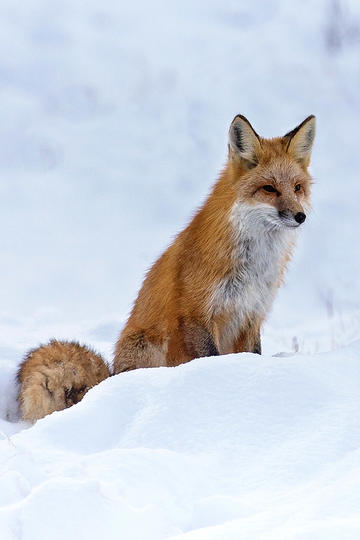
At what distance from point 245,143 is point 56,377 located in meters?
2.34

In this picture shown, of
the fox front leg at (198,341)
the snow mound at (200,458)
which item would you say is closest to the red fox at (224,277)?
the fox front leg at (198,341)

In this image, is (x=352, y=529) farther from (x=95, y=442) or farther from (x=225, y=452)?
(x=95, y=442)

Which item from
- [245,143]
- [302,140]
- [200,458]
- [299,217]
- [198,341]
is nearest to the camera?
[200,458]

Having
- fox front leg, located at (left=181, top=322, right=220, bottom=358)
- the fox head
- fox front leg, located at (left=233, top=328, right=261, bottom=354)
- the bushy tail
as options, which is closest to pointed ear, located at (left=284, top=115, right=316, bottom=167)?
the fox head

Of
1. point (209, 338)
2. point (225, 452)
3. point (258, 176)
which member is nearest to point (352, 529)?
point (225, 452)

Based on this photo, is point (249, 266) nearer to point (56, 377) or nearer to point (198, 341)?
point (198, 341)

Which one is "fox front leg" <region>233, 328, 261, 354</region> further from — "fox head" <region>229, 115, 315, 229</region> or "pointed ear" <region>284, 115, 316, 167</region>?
"pointed ear" <region>284, 115, 316, 167</region>

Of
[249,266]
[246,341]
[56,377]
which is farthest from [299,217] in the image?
[56,377]

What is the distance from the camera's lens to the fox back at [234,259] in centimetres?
522

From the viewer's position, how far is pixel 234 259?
5.27 meters

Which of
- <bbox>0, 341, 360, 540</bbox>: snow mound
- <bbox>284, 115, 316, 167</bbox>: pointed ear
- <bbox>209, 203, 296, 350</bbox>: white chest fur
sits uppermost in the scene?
<bbox>284, 115, 316, 167</bbox>: pointed ear

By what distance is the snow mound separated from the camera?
7.98 feet

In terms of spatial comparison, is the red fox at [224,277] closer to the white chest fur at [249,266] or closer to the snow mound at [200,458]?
the white chest fur at [249,266]

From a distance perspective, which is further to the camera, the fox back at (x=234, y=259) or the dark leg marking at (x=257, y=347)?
the dark leg marking at (x=257, y=347)
